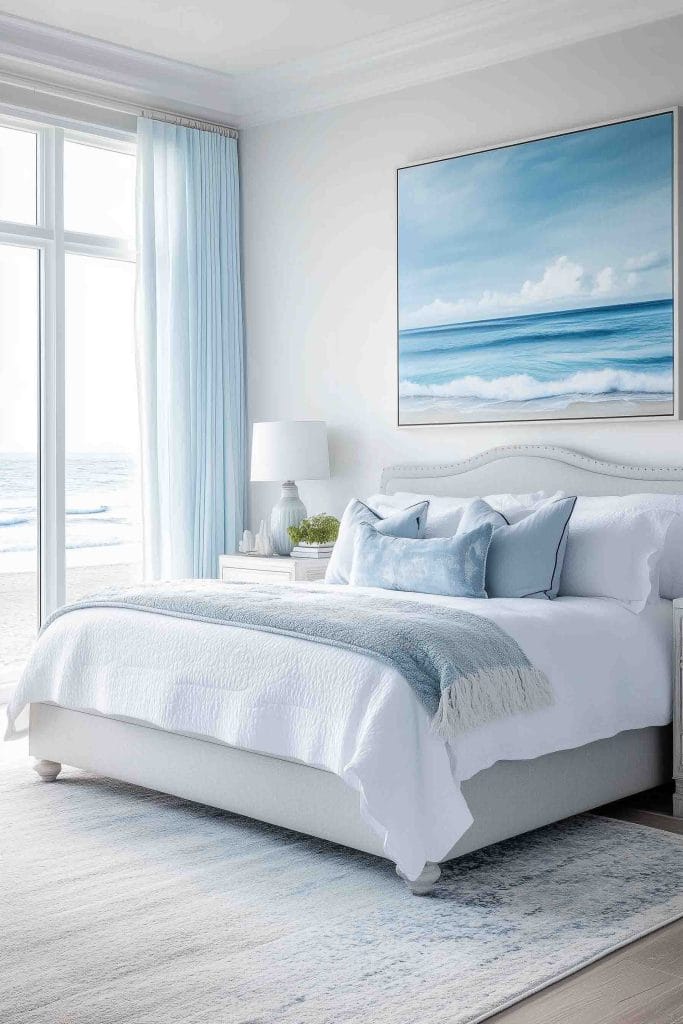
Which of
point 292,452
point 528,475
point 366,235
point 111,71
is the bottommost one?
point 528,475

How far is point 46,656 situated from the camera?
4.02 metres

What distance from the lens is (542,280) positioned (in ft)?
15.6

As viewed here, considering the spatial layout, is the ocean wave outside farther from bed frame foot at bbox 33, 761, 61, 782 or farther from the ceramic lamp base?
bed frame foot at bbox 33, 761, 61, 782

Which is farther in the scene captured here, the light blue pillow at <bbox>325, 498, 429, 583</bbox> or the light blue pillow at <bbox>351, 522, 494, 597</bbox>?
the light blue pillow at <bbox>325, 498, 429, 583</bbox>

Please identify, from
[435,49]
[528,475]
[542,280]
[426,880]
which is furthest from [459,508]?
[435,49]

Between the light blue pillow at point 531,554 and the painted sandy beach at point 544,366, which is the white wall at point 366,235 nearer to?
the painted sandy beach at point 544,366

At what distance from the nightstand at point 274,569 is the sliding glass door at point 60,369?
2.32ft

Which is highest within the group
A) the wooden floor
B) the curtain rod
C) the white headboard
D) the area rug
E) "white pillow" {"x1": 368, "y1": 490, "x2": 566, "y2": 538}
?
the curtain rod

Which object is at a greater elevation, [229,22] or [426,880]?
[229,22]

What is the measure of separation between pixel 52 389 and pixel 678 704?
3.15 meters

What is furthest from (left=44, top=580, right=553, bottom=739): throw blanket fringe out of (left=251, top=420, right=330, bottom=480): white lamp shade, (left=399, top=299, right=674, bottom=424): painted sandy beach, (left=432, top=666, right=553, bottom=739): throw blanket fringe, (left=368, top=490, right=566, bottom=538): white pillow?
(left=251, top=420, right=330, bottom=480): white lamp shade

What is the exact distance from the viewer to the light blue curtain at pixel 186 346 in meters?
5.70

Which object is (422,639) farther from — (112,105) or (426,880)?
(112,105)

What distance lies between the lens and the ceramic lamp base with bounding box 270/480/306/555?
545 centimetres
